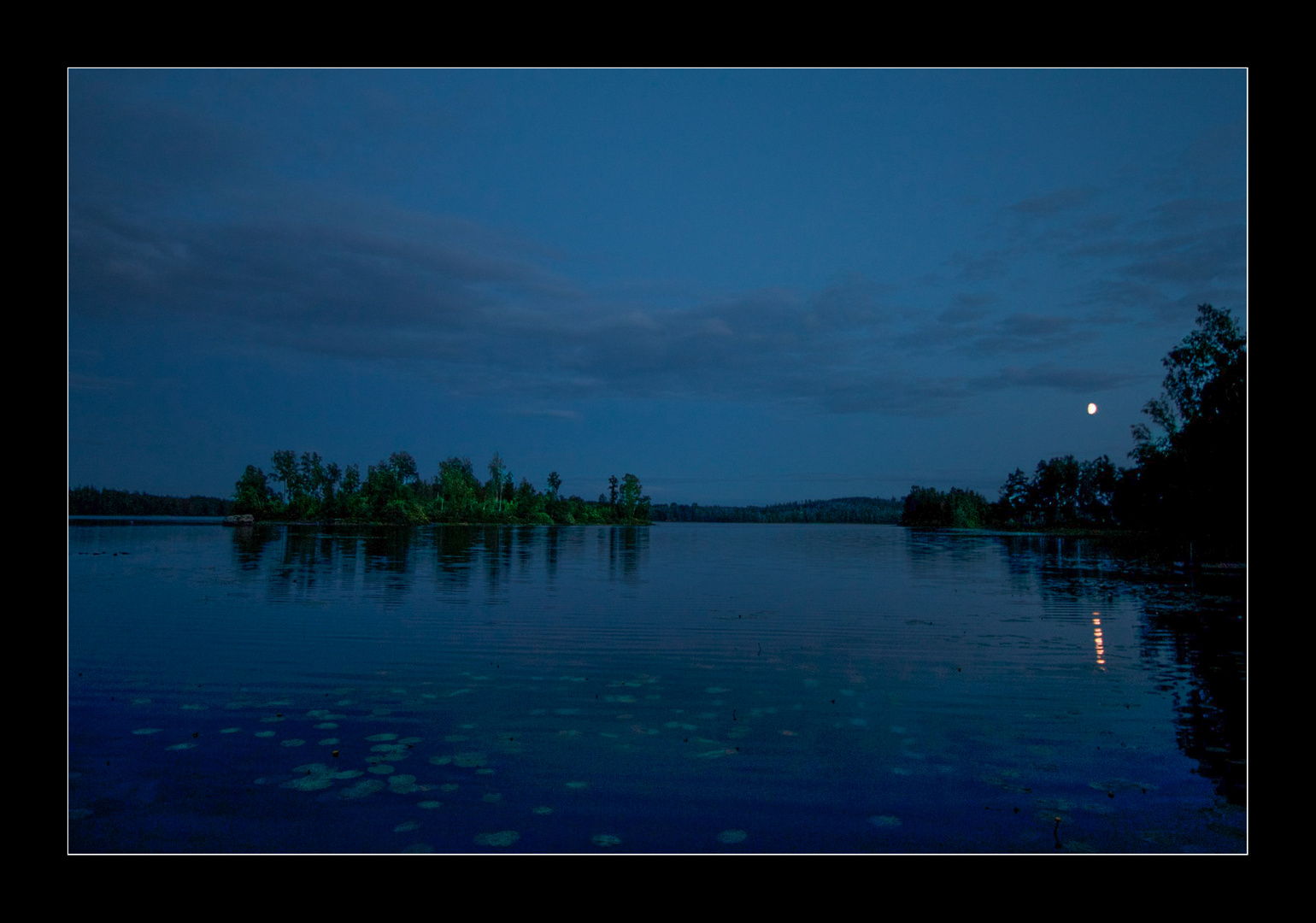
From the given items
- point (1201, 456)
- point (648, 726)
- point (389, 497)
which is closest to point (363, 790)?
point (648, 726)

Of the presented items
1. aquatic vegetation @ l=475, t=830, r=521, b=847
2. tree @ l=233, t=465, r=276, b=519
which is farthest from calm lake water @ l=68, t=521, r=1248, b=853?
tree @ l=233, t=465, r=276, b=519

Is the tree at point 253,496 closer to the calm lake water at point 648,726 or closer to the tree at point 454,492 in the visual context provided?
the tree at point 454,492

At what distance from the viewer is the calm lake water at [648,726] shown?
7.29 meters

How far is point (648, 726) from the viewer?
34.2 feet

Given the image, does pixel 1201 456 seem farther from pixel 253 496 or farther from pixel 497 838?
pixel 253 496

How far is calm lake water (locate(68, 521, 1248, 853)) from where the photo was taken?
7.29 m
